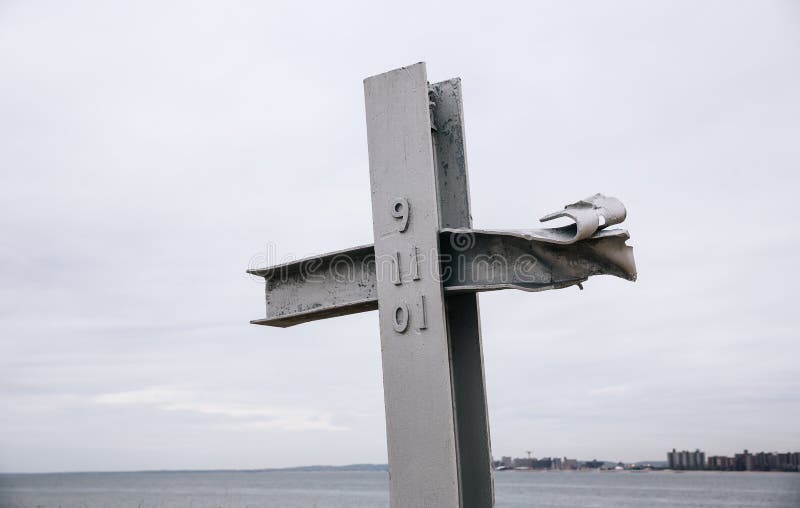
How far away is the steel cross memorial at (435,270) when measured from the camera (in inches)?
145

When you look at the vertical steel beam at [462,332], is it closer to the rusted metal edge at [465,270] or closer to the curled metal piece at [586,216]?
the rusted metal edge at [465,270]

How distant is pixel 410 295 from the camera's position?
12.7 ft

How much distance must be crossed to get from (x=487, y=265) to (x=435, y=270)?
0.78 ft

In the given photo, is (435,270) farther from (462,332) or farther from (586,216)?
(586,216)

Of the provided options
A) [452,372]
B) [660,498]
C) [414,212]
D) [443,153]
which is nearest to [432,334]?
[452,372]

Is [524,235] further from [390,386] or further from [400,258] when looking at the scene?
[390,386]

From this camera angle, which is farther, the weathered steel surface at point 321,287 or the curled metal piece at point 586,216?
the weathered steel surface at point 321,287

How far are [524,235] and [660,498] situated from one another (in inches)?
2970

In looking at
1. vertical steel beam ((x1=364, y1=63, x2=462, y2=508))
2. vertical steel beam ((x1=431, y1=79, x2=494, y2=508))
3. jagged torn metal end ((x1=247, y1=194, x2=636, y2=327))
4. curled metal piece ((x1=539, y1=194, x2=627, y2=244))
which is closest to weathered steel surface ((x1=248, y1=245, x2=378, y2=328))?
jagged torn metal end ((x1=247, y1=194, x2=636, y2=327))

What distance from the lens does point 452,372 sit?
396cm

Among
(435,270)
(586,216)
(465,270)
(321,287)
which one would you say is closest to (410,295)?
(435,270)

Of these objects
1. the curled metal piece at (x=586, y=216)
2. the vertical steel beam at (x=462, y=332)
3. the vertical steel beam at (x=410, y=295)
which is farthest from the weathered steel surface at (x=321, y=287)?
the curled metal piece at (x=586, y=216)

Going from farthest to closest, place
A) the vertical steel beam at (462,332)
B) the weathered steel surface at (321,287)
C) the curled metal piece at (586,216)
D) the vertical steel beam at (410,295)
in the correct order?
the weathered steel surface at (321,287), the vertical steel beam at (462,332), the vertical steel beam at (410,295), the curled metal piece at (586,216)

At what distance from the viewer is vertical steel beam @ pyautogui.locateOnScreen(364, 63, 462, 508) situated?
3.73 m
